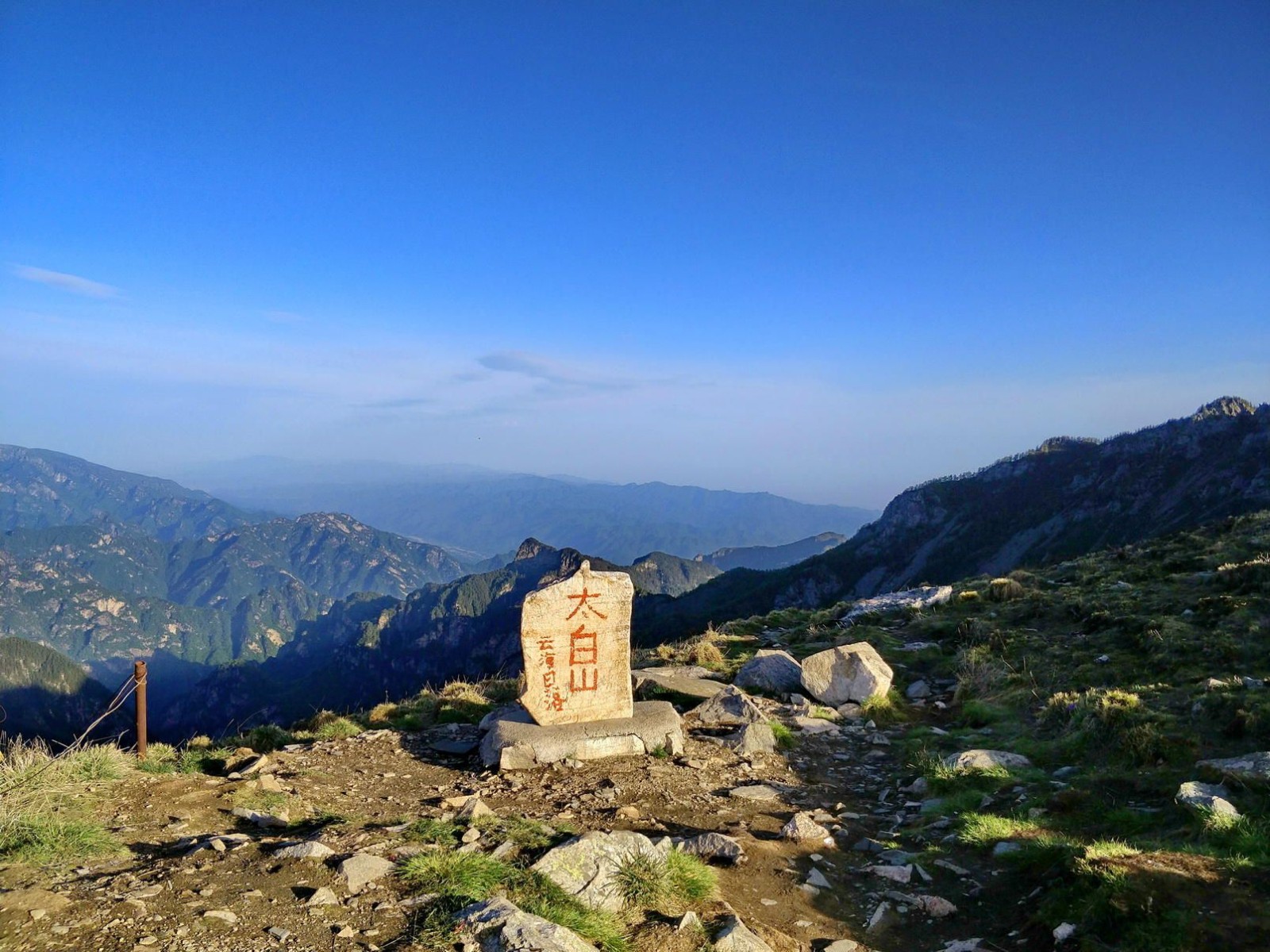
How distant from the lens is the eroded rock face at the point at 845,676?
14.9 metres

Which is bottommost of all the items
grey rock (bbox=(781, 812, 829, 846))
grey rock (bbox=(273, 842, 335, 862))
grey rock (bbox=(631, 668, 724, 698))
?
grey rock (bbox=(631, 668, 724, 698))

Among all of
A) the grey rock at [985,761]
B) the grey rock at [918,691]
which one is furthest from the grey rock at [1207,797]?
the grey rock at [918,691]

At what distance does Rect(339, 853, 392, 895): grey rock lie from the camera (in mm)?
6137

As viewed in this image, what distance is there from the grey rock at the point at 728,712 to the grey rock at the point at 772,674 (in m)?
1.83

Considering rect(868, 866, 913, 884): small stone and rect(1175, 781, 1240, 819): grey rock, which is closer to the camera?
rect(1175, 781, 1240, 819): grey rock

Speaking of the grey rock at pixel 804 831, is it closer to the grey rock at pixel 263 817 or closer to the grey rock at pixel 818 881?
the grey rock at pixel 818 881

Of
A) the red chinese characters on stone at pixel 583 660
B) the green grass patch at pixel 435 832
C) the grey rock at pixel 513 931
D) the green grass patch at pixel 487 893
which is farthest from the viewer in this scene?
the red chinese characters on stone at pixel 583 660

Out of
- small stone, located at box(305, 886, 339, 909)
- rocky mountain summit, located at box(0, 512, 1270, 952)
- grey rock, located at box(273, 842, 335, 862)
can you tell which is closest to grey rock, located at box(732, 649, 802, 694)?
rocky mountain summit, located at box(0, 512, 1270, 952)

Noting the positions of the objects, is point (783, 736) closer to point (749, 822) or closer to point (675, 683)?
point (675, 683)

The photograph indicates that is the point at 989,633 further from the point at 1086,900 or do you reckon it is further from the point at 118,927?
the point at 118,927

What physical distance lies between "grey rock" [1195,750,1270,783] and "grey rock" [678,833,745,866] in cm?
595

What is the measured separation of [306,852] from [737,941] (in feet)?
13.3

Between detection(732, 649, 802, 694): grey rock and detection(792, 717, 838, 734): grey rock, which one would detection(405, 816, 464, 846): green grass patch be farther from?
detection(732, 649, 802, 694): grey rock

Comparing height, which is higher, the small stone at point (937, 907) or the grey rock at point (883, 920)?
the small stone at point (937, 907)
